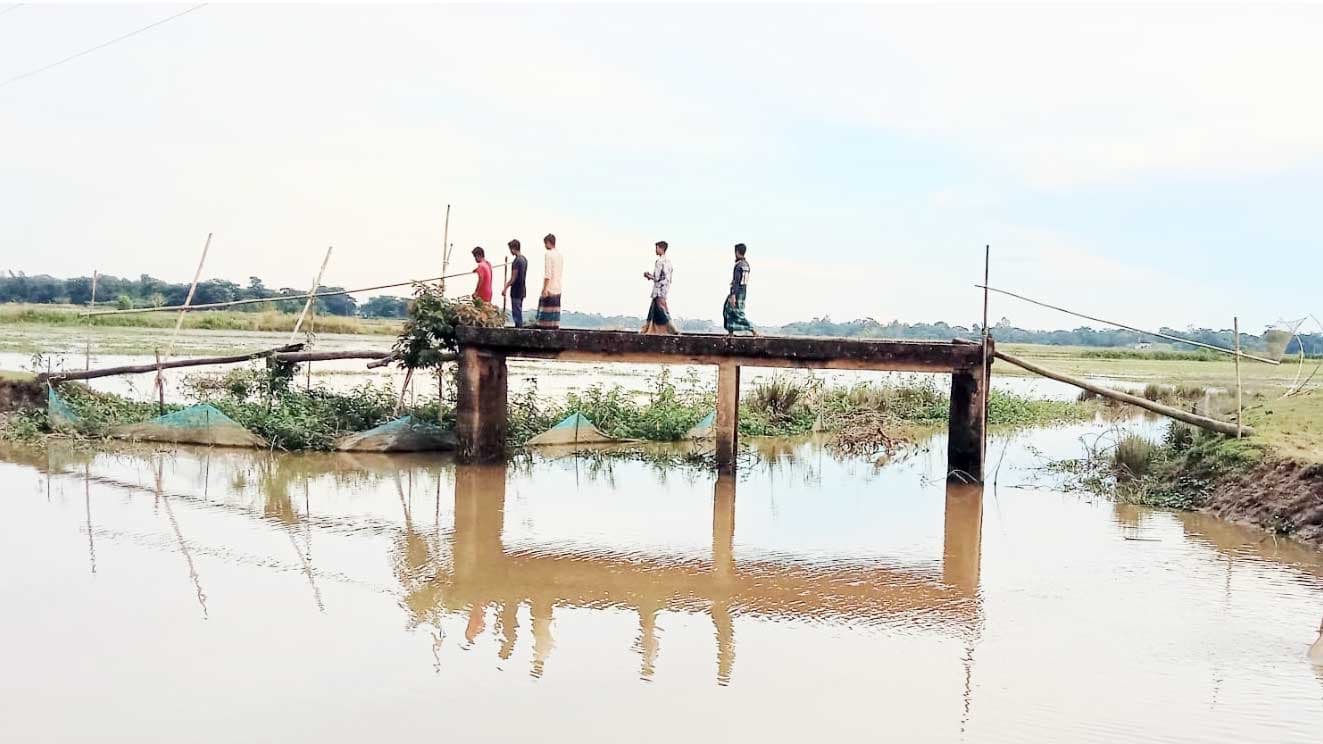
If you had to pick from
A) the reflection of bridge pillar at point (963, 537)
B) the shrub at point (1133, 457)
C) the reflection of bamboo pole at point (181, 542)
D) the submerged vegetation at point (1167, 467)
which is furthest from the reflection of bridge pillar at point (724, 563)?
the shrub at point (1133, 457)

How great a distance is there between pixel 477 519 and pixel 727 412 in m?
3.79

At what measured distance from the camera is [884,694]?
629 centimetres

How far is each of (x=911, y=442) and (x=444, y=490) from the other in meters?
8.48

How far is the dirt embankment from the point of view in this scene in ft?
34.5

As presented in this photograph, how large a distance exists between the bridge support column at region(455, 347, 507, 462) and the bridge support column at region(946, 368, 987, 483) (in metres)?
5.64

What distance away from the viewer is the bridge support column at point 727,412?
13.2 m

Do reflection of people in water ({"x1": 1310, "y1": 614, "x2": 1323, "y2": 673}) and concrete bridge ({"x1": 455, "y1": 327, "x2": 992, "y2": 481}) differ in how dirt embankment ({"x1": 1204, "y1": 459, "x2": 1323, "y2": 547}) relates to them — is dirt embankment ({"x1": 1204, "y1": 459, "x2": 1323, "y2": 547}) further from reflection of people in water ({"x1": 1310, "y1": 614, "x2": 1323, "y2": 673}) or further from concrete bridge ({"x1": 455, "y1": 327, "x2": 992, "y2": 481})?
reflection of people in water ({"x1": 1310, "y1": 614, "x2": 1323, "y2": 673})

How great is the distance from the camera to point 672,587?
8.57 meters

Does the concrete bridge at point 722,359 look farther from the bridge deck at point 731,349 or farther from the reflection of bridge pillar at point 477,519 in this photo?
the reflection of bridge pillar at point 477,519

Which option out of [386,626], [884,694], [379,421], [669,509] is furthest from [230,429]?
[884,694]

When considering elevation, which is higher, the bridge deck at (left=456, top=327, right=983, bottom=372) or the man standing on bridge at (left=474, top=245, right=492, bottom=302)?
the man standing on bridge at (left=474, top=245, right=492, bottom=302)

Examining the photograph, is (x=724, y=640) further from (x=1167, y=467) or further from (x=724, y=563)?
(x=1167, y=467)

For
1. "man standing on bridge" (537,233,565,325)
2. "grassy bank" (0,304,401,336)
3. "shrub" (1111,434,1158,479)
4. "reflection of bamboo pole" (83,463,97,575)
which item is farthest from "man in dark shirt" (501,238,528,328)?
"grassy bank" (0,304,401,336)

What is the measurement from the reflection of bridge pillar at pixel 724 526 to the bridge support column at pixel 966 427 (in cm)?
268
